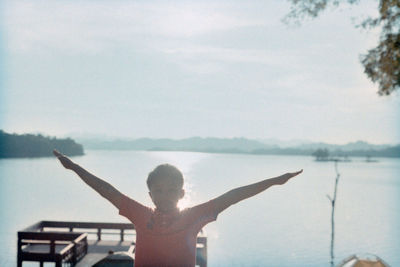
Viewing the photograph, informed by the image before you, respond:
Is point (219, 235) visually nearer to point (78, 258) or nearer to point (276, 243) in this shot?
point (276, 243)

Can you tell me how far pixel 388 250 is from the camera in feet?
122

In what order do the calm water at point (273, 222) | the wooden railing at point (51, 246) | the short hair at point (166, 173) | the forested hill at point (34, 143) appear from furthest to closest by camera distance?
the forested hill at point (34, 143) < the calm water at point (273, 222) < the wooden railing at point (51, 246) < the short hair at point (166, 173)

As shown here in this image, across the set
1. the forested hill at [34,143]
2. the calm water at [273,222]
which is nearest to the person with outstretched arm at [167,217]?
the calm water at [273,222]

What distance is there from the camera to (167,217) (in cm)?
201

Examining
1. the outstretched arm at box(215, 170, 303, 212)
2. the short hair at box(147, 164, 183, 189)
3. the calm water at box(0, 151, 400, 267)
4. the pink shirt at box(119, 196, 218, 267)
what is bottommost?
the calm water at box(0, 151, 400, 267)

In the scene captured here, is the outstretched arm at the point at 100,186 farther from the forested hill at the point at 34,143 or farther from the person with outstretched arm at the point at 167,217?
the forested hill at the point at 34,143

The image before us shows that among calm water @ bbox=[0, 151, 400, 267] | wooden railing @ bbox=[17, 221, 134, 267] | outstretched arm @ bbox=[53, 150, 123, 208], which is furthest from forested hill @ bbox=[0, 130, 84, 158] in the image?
outstretched arm @ bbox=[53, 150, 123, 208]

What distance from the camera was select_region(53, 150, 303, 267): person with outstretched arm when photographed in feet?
6.53

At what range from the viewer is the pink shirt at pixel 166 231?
1995 mm

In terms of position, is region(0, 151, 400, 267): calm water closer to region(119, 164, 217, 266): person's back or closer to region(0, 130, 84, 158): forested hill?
region(0, 130, 84, 158): forested hill

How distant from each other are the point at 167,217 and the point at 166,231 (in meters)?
0.06

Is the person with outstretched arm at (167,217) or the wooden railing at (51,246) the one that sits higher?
the person with outstretched arm at (167,217)

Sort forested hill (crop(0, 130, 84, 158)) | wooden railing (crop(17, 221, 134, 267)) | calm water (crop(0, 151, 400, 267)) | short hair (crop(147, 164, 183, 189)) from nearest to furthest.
Answer: short hair (crop(147, 164, 183, 189)) → wooden railing (crop(17, 221, 134, 267)) → calm water (crop(0, 151, 400, 267)) → forested hill (crop(0, 130, 84, 158))

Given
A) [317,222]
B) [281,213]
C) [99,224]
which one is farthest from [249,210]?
[99,224]
